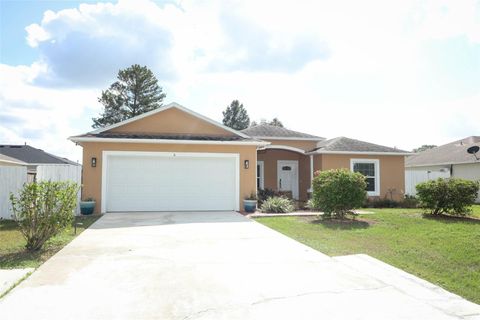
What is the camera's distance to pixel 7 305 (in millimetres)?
4391

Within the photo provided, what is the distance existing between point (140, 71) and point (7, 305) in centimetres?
3728

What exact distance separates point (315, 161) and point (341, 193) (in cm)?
798

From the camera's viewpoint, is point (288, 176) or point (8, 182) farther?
point (288, 176)

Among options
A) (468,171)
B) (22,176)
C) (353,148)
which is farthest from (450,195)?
(22,176)

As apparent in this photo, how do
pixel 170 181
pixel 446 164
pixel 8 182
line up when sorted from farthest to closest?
pixel 446 164, pixel 170 181, pixel 8 182

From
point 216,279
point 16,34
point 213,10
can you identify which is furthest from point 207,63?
point 216,279

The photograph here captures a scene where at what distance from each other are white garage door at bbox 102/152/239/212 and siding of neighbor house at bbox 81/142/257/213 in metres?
0.21

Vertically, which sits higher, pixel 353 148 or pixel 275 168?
pixel 353 148

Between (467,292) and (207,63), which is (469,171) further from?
(467,292)

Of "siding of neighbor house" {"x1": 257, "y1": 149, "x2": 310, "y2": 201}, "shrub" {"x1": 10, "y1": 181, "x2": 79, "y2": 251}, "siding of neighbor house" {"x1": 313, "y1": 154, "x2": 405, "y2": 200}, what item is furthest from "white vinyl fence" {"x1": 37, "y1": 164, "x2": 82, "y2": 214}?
"siding of neighbor house" {"x1": 313, "y1": 154, "x2": 405, "y2": 200}

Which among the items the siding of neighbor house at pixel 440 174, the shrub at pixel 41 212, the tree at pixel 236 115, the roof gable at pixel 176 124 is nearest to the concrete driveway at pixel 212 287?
the shrub at pixel 41 212

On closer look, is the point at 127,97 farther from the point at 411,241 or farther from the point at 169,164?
the point at 411,241

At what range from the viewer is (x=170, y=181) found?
14719mm

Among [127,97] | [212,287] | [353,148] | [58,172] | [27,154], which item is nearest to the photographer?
[212,287]
